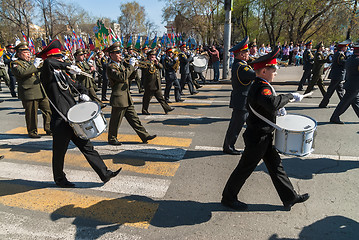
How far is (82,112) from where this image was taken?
3633mm

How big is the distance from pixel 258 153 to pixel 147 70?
520cm

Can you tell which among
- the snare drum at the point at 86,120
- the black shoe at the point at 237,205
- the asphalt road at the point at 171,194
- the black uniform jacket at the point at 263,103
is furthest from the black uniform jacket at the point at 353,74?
the snare drum at the point at 86,120

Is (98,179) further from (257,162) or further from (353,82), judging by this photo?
(353,82)

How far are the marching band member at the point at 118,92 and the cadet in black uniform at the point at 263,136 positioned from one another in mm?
2810

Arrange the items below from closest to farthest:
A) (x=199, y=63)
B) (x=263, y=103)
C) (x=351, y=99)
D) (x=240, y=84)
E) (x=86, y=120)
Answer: (x=263, y=103) < (x=86, y=120) < (x=240, y=84) < (x=351, y=99) < (x=199, y=63)

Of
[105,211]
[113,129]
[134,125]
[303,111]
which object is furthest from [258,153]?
[303,111]

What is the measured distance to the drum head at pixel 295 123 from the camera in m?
2.85

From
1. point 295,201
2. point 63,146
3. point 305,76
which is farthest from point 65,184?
point 305,76

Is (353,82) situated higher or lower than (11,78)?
higher

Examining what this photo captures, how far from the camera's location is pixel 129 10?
205 feet

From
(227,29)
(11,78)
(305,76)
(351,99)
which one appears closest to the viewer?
(351,99)

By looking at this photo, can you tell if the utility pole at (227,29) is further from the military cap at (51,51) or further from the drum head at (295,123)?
the drum head at (295,123)

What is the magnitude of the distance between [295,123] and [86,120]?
8.91ft

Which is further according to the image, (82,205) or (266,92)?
(82,205)
